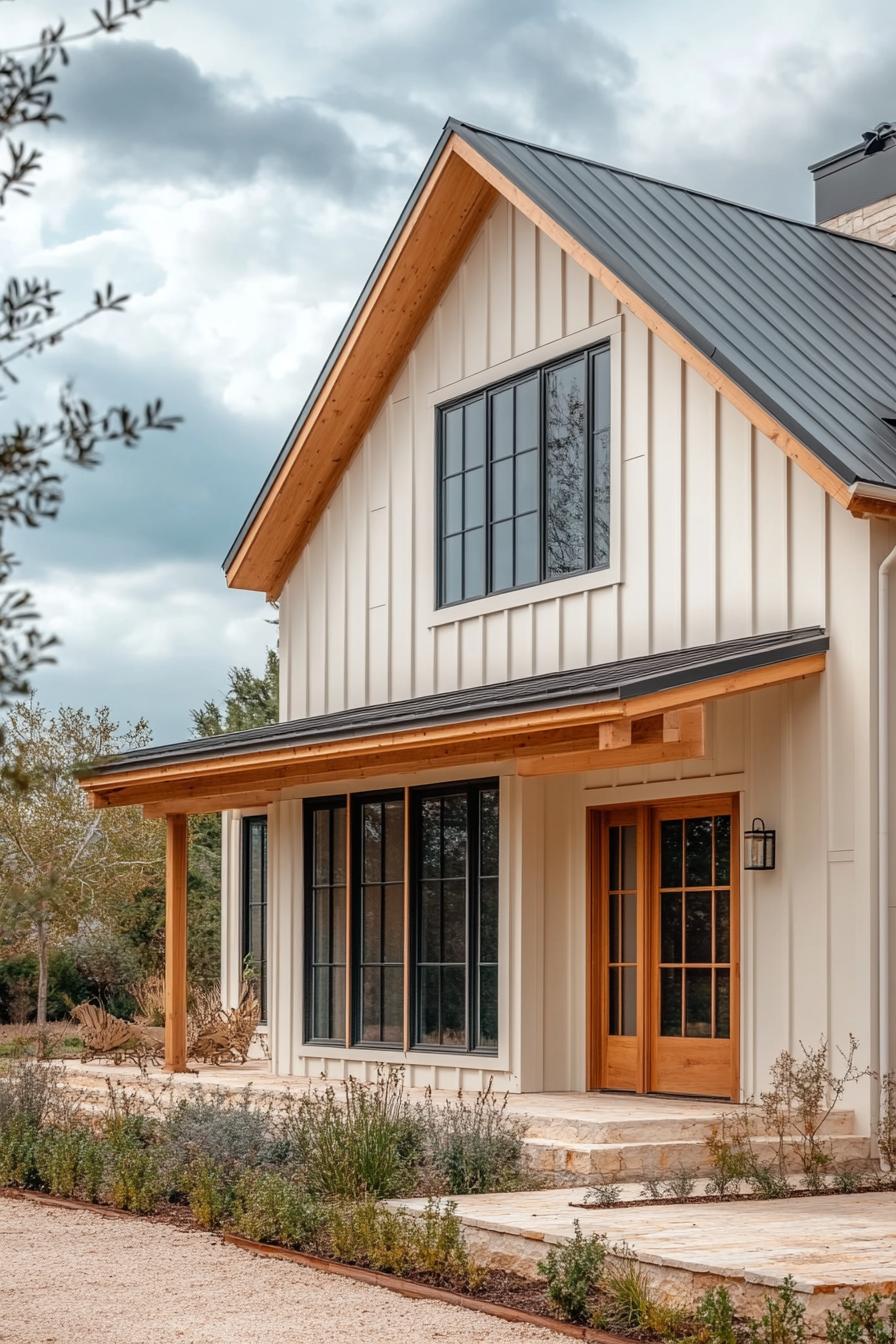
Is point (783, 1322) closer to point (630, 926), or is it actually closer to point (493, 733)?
point (493, 733)

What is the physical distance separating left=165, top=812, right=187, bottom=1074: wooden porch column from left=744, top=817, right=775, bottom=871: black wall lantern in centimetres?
573

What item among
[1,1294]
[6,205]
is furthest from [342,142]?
[6,205]

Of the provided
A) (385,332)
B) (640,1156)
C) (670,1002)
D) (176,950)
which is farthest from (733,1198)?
(385,332)

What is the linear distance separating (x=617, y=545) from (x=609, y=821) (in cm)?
190

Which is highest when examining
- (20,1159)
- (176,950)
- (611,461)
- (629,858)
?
(611,461)

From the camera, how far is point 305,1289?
313 inches

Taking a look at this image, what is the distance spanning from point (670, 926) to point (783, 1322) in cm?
519

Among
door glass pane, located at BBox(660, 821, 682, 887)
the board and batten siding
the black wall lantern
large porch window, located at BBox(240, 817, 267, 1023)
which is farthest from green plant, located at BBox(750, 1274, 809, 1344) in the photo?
large porch window, located at BBox(240, 817, 267, 1023)

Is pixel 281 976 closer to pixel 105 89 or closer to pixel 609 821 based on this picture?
pixel 609 821

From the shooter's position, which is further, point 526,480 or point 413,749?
point 526,480

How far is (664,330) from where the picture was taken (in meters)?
11.3

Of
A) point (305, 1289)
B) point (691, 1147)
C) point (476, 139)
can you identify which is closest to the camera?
point (305, 1289)

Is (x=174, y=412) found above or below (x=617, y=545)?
below

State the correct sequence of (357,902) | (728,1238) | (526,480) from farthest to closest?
(357,902)
(526,480)
(728,1238)
